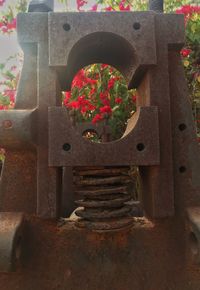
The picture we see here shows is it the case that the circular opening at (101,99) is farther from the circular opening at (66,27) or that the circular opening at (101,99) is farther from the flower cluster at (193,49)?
the circular opening at (66,27)

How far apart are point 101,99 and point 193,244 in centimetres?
168

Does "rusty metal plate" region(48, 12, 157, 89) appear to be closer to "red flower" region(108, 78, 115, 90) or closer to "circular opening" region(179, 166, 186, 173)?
"circular opening" region(179, 166, 186, 173)

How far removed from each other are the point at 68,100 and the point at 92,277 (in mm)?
1817

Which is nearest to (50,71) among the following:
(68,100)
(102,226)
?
(102,226)

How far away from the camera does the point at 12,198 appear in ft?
4.94

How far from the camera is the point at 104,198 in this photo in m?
1.44

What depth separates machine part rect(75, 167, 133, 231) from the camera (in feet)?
4.63

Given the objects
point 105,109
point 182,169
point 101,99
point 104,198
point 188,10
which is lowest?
point 104,198

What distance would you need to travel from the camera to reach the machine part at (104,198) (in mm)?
1412

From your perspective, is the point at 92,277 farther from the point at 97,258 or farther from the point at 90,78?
the point at 90,78

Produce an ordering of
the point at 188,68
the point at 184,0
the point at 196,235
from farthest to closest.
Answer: the point at 184,0 < the point at 188,68 < the point at 196,235

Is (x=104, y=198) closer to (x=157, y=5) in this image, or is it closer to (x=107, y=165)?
(x=107, y=165)

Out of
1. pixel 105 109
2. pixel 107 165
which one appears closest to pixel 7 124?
pixel 107 165

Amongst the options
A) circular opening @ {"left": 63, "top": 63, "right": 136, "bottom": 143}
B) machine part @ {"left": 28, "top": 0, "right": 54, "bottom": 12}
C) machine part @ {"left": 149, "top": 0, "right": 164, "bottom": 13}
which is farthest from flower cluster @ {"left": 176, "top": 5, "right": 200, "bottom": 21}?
machine part @ {"left": 28, "top": 0, "right": 54, "bottom": 12}
